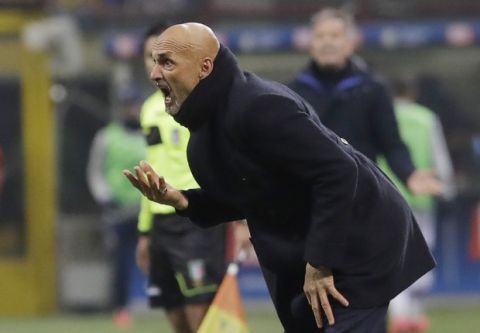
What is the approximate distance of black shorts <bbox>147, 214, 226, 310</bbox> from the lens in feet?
27.2

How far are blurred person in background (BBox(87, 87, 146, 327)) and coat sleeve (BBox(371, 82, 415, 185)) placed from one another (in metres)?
5.83

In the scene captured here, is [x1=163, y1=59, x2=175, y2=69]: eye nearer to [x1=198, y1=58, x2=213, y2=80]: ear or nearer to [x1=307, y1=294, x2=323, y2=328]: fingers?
[x1=198, y1=58, x2=213, y2=80]: ear

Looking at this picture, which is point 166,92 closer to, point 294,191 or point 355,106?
point 294,191

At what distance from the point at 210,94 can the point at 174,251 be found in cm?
316

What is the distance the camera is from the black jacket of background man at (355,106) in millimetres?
8562

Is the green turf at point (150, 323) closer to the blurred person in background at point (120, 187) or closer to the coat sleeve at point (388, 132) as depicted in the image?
the blurred person in background at point (120, 187)

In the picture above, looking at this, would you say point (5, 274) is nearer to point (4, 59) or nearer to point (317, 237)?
point (4, 59)

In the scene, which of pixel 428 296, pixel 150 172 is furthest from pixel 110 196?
pixel 150 172

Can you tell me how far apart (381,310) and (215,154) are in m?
0.88

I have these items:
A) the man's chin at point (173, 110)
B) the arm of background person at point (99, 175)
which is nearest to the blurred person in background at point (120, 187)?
the arm of background person at point (99, 175)

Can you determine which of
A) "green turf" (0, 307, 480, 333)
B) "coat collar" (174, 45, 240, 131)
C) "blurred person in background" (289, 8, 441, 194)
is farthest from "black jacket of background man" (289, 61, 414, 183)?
"green turf" (0, 307, 480, 333)

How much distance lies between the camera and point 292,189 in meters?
5.45

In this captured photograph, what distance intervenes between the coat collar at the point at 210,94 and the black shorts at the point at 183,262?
2949 millimetres

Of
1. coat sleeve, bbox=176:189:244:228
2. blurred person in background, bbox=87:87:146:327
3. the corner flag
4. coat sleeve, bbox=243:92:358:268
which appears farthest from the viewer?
blurred person in background, bbox=87:87:146:327
